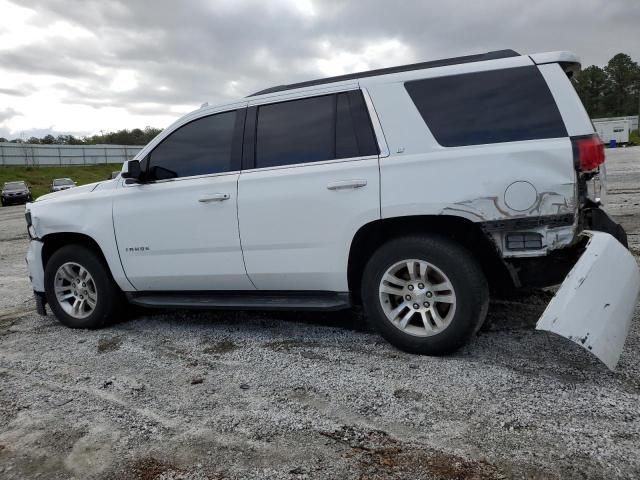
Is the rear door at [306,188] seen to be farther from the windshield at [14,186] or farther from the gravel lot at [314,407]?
the windshield at [14,186]

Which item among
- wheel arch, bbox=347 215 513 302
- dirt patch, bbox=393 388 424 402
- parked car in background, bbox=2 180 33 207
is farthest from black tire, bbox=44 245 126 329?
parked car in background, bbox=2 180 33 207

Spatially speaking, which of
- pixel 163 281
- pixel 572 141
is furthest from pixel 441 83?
pixel 163 281

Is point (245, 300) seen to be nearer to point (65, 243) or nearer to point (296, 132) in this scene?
point (296, 132)

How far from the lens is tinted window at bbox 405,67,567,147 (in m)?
3.31

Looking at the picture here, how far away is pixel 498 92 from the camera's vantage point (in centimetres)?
342

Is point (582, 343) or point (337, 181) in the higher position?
point (337, 181)

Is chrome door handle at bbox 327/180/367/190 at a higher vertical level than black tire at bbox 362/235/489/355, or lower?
higher

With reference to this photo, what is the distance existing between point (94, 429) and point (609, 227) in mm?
3426

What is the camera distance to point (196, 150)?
4.41 meters

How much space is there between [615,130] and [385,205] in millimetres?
63680

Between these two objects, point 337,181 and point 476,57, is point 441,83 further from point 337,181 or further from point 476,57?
point 337,181

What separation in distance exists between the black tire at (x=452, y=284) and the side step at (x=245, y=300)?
0.28 m

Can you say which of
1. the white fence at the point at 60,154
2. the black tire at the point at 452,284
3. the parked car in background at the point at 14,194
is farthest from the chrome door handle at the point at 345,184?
the white fence at the point at 60,154

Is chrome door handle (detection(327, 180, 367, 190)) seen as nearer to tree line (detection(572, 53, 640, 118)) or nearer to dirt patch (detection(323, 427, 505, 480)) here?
dirt patch (detection(323, 427, 505, 480))
